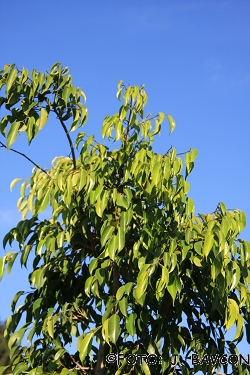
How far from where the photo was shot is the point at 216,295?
2594 mm

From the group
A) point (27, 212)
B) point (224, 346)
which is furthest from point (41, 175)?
point (224, 346)

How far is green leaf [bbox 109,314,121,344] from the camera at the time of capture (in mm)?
2428

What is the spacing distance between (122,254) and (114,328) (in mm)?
578

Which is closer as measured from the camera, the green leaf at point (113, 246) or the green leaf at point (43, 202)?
the green leaf at point (113, 246)

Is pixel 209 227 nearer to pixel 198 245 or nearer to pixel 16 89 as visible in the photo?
pixel 198 245

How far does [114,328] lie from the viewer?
2.45m

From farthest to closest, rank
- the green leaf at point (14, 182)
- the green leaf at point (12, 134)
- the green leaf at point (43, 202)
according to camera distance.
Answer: the green leaf at point (14, 182) → the green leaf at point (43, 202) → the green leaf at point (12, 134)

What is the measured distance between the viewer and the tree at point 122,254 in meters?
2.55

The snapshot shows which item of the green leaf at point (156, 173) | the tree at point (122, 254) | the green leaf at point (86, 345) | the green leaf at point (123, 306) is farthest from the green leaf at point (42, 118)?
the green leaf at point (86, 345)

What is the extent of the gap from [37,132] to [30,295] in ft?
3.21

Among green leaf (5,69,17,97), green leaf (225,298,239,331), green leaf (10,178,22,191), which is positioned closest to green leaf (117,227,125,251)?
green leaf (225,298,239,331)

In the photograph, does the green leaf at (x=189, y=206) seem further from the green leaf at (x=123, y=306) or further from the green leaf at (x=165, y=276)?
the green leaf at (x=123, y=306)

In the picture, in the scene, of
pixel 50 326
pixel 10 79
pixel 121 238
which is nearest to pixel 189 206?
pixel 121 238

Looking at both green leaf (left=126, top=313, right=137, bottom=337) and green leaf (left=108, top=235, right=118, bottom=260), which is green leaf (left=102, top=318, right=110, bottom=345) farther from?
green leaf (left=108, top=235, right=118, bottom=260)
